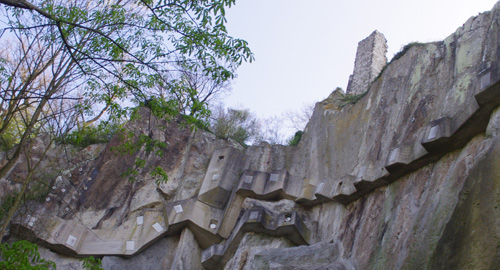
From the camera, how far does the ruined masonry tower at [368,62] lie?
58.5ft

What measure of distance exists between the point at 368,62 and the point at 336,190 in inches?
354

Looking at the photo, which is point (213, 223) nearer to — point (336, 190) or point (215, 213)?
point (215, 213)

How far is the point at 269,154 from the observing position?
1483 centimetres

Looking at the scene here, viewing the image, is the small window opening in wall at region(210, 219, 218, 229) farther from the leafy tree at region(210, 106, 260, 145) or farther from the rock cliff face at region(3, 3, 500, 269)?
the leafy tree at region(210, 106, 260, 145)

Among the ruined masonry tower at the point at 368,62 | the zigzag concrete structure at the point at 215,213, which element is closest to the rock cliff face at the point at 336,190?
the zigzag concrete structure at the point at 215,213

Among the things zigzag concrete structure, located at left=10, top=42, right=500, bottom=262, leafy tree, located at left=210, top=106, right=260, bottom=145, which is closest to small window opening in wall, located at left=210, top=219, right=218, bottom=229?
zigzag concrete structure, located at left=10, top=42, right=500, bottom=262

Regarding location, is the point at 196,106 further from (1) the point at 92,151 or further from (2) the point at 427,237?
(1) the point at 92,151

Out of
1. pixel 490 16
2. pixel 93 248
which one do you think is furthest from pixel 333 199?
pixel 93 248

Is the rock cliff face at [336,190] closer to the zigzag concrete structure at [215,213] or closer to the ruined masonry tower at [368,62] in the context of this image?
the zigzag concrete structure at [215,213]

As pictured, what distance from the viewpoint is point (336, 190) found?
10.8m

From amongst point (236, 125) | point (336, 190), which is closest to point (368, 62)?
point (236, 125)

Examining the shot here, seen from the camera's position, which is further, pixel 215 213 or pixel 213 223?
pixel 215 213

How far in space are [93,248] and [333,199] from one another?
5800mm

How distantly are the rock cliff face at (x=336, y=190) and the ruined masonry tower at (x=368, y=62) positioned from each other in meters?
2.70
